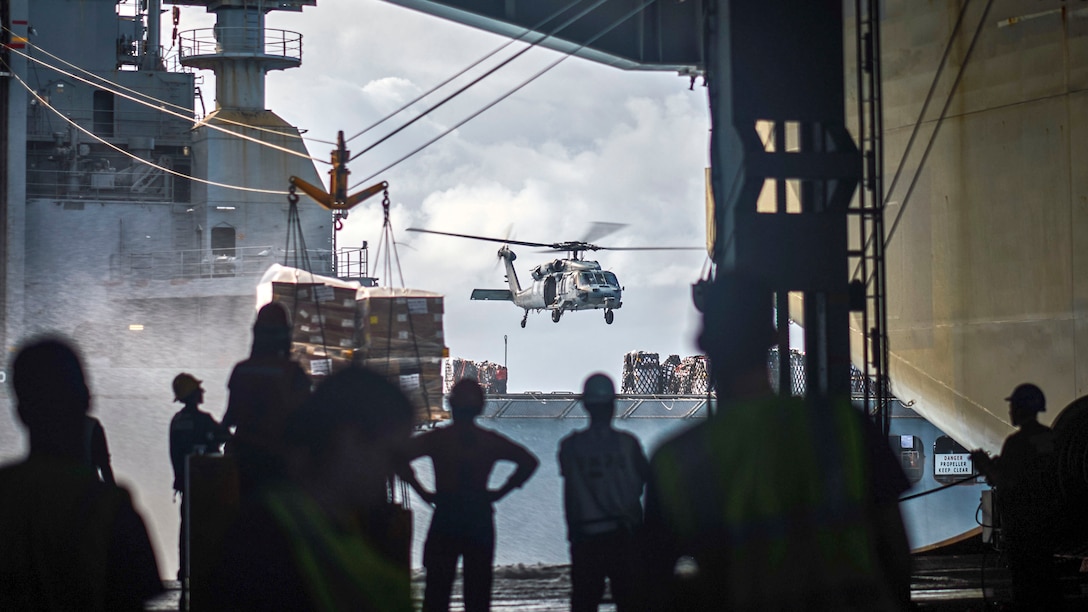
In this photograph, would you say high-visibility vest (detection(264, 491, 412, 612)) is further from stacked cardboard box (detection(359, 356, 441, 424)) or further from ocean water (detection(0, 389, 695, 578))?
ocean water (detection(0, 389, 695, 578))

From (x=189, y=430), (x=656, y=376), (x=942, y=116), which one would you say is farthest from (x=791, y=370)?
Answer: (x=656, y=376)

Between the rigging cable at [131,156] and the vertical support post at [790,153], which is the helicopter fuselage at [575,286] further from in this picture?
the vertical support post at [790,153]

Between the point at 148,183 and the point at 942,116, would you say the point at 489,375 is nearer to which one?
the point at 148,183

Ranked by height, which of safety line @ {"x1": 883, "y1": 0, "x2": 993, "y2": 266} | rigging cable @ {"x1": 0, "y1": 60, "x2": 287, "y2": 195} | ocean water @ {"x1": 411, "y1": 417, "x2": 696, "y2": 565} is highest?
rigging cable @ {"x1": 0, "y1": 60, "x2": 287, "y2": 195}

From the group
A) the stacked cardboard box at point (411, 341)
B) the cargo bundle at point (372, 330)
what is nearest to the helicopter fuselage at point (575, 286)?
the cargo bundle at point (372, 330)

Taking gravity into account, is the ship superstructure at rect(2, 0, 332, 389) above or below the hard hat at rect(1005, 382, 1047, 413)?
above

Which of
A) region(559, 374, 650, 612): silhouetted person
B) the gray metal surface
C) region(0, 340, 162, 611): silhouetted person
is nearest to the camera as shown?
region(0, 340, 162, 611): silhouetted person

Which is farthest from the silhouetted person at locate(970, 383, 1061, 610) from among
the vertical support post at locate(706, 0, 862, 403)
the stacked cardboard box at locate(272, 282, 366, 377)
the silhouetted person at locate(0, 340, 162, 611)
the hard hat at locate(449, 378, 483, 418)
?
the stacked cardboard box at locate(272, 282, 366, 377)

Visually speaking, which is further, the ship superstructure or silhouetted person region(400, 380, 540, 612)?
the ship superstructure

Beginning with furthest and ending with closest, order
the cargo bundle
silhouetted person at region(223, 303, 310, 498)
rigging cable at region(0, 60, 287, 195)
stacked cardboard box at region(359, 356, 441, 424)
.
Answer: rigging cable at region(0, 60, 287, 195)
the cargo bundle
stacked cardboard box at region(359, 356, 441, 424)
silhouetted person at region(223, 303, 310, 498)
